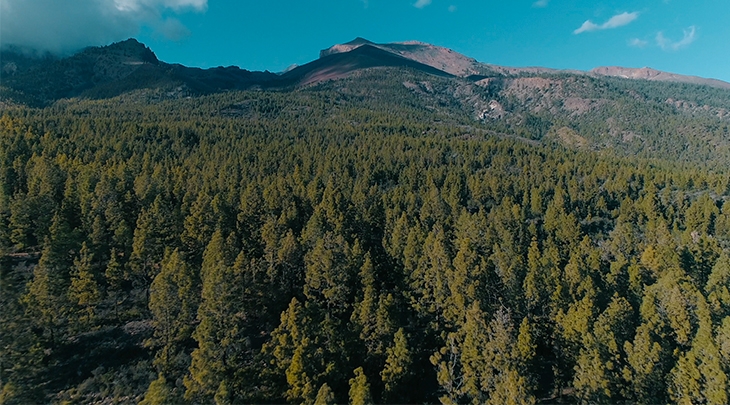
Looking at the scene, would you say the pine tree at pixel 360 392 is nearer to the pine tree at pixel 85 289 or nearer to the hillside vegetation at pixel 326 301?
the hillside vegetation at pixel 326 301

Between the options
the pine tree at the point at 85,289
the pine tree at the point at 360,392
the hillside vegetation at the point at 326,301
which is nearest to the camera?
the pine tree at the point at 360,392

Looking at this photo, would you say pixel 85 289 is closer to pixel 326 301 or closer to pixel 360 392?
pixel 326 301

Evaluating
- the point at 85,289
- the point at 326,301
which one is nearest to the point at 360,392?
the point at 326,301

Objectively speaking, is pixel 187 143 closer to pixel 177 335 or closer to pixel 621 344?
pixel 177 335

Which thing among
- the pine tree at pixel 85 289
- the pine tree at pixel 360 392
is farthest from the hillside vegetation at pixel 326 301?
the pine tree at pixel 85 289

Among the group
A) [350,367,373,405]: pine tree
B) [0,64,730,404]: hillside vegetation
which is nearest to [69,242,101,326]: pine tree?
[0,64,730,404]: hillside vegetation

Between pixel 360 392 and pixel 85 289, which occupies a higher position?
pixel 360 392

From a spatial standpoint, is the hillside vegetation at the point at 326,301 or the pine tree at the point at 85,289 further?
the pine tree at the point at 85,289

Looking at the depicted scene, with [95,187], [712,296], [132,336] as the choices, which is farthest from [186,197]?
[712,296]

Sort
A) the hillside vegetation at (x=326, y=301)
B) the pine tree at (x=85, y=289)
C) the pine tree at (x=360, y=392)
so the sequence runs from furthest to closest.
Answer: the pine tree at (x=85, y=289), the hillside vegetation at (x=326, y=301), the pine tree at (x=360, y=392)

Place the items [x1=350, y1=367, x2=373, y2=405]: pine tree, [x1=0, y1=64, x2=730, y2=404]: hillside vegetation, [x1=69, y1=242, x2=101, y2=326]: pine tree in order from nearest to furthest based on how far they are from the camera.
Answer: [x1=350, y1=367, x2=373, y2=405]: pine tree
[x1=0, y1=64, x2=730, y2=404]: hillside vegetation
[x1=69, y1=242, x2=101, y2=326]: pine tree

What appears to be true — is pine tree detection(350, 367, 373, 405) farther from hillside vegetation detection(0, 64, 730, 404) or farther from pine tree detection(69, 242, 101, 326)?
pine tree detection(69, 242, 101, 326)

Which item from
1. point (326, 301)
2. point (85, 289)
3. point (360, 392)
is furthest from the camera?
point (326, 301)
